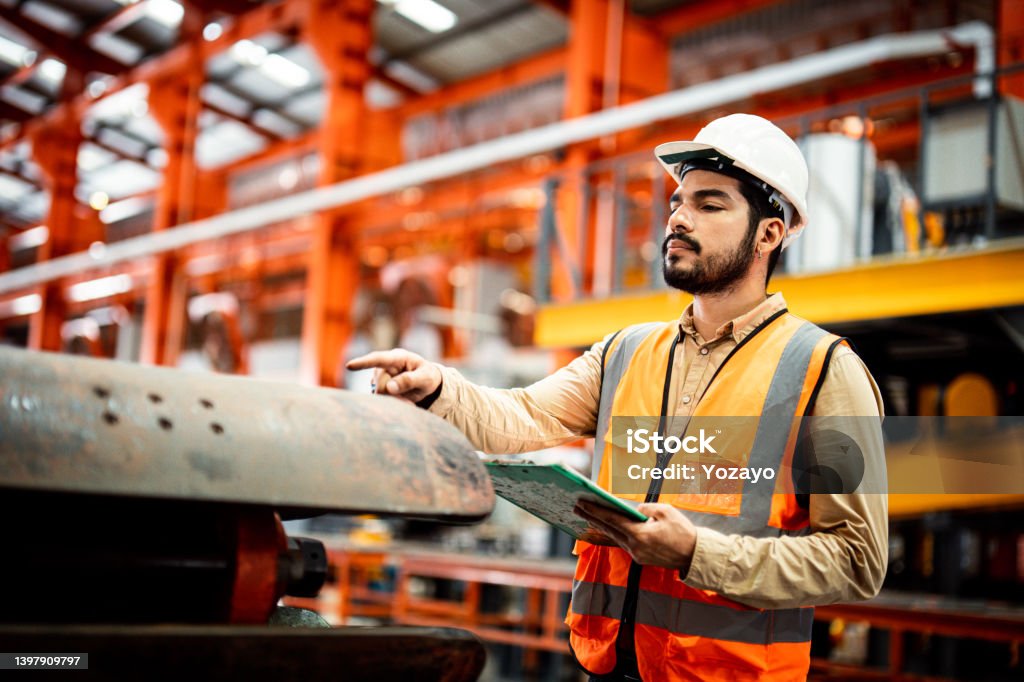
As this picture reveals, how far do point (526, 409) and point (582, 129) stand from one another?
9601 millimetres

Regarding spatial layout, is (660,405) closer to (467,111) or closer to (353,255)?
(353,255)

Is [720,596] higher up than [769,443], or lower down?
lower down

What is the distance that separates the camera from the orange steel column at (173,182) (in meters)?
19.0

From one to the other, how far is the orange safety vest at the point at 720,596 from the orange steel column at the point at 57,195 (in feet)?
72.6

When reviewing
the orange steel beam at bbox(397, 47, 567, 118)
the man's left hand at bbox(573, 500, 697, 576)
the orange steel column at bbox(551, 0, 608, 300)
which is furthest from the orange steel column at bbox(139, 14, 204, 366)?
the man's left hand at bbox(573, 500, 697, 576)

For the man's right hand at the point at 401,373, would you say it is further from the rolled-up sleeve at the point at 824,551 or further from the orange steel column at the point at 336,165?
the orange steel column at the point at 336,165

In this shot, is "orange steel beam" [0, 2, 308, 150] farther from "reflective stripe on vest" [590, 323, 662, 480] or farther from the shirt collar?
the shirt collar

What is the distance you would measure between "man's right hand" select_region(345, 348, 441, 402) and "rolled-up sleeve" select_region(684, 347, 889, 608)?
2.14 feet

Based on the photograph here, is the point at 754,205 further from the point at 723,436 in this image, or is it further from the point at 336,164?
the point at 336,164

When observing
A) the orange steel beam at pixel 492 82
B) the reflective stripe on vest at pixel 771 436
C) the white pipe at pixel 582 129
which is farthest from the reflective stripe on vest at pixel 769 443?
the orange steel beam at pixel 492 82

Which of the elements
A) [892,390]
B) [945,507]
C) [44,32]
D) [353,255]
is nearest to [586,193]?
[892,390]

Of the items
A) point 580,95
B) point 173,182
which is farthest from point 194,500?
point 173,182

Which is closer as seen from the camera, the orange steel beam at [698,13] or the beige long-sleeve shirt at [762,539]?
the beige long-sleeve shirt at [762,539]

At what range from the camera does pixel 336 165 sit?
15.8 meters
